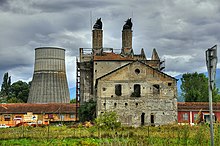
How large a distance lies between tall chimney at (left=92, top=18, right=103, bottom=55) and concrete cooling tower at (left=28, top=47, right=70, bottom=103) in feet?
28.2

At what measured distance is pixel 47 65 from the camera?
52125 mm

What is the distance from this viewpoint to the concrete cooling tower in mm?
51938

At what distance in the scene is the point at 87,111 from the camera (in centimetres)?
3975

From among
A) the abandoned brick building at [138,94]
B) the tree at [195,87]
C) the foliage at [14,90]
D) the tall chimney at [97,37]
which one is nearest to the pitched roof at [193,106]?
the abandoned brick building at [138,94]

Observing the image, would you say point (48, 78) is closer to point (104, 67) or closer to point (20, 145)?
point (104, 67)

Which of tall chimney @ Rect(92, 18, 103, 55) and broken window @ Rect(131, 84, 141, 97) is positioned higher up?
tall chimney @ Rect(92, 18, 103, 55)

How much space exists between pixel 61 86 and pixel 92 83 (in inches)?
497

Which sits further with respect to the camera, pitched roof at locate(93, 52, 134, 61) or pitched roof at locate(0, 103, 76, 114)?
pitched roof at locate(0, 103, 76, 114)

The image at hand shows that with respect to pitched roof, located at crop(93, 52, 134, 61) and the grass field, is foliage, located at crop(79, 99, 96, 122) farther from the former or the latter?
the grass field

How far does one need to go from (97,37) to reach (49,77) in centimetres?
1143

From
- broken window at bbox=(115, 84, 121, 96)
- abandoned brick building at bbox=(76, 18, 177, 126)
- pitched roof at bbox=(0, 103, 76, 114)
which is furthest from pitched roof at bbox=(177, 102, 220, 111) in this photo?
pitched roof at bbox=(0, 103, 76, 114)

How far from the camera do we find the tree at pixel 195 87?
2008 inches

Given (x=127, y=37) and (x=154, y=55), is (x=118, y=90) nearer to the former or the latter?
(x=154, y=55)

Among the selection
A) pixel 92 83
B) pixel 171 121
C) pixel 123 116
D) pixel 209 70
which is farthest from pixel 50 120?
pixel 209 70
